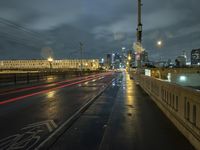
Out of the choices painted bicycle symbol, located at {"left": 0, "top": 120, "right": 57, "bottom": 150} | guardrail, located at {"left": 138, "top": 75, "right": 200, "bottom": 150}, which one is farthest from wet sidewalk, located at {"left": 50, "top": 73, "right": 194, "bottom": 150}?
painted bicycle symbol, located at {"left": 0, "top": 120, "right": 57, "bottom": 150}

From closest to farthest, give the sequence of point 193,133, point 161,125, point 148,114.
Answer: point 193,133, point 161,125, point 148,114

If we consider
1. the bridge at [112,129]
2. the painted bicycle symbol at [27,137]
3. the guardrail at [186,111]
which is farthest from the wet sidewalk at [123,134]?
the painted bicycle symbol at [27,137]

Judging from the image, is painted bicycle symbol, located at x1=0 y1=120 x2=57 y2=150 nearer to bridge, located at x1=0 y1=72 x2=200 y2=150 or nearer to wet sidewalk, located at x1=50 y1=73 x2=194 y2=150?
bridge, located at x1=0 y1=72 x2=200 y2=150

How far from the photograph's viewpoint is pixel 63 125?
378 inches

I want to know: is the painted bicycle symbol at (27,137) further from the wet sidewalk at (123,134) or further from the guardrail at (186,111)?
the guardrail at (186,111)

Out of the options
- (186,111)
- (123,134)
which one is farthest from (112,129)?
(186,111)

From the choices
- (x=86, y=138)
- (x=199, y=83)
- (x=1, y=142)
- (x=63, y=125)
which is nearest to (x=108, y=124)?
(x=63, y=125)

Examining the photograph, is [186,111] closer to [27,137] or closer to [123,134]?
[123,134]

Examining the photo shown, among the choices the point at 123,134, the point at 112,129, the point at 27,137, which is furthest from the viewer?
the point at 112,129

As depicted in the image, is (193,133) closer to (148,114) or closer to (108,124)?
(108,124)

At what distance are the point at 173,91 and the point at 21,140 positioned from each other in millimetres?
5434

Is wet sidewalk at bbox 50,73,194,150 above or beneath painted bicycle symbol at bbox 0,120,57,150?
beneath

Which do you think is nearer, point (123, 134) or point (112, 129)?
point (123, 134)

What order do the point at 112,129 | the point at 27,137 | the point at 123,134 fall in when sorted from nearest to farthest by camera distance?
the point at 27,137
the point at 123,134
the point at 112,129
